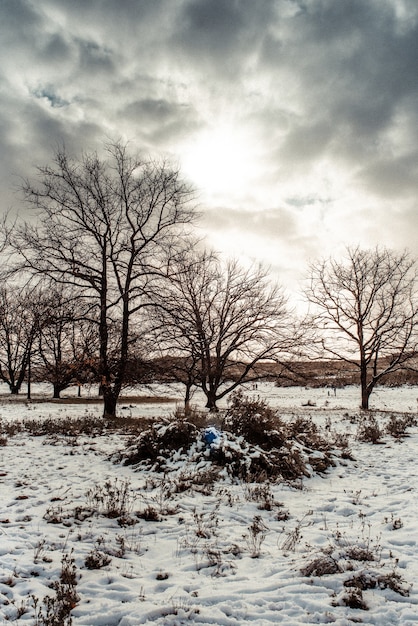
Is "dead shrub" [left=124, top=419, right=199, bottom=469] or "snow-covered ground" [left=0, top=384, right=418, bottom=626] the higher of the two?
"dead shrub" [left=124, top=419, right=199, bottom=469]

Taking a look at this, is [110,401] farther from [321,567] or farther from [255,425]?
[321,567]

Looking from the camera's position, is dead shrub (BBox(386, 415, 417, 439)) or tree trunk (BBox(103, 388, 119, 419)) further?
tree trunk (BBox(103, 388, 119, 419))

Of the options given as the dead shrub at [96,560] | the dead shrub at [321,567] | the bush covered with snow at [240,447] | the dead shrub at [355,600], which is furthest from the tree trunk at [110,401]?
the dead shrub at [355,600]

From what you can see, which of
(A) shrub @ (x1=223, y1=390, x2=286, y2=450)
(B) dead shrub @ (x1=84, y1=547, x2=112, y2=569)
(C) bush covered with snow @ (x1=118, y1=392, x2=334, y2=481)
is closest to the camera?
(B) dead shrub @ (x1=84, y1=547, x2=112, y2=569)

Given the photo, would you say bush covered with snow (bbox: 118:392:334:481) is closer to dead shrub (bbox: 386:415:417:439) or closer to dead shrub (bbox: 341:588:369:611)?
dead shrub (bbox: 386:415:417:439)

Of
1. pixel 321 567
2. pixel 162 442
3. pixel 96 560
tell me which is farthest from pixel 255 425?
pixel 96 560

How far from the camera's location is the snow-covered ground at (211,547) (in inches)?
136

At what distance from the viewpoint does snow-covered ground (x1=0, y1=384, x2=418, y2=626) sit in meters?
3.46

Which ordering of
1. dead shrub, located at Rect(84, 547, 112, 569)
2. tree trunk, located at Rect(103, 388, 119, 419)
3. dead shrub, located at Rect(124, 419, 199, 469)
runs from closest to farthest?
dead shrub, located at Rect(84, 547, 112, 569) → dead shrub, located at Rect(124, 419, 199, 469) → tree trunk, located at Rect(103, 388, 119, 419)

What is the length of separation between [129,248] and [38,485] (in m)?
12.3

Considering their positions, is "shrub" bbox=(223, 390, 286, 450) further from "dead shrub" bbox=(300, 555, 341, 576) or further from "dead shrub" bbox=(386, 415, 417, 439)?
"dead shrub" bbox=(386, 415, 417, 439)

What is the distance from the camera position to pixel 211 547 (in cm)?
473

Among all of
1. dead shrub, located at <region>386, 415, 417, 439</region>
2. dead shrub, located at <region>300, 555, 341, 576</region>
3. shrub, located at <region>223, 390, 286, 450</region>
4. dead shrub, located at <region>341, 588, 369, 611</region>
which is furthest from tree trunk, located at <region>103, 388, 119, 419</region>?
dead shrub, located at <region>341, 588, 369, 611</region>

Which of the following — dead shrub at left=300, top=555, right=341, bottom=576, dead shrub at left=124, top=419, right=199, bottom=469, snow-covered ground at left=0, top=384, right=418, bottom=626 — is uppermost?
dead shrub at left=124, top=419, right=199, bottom=469
